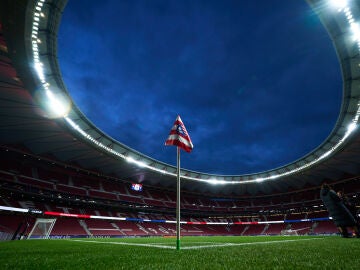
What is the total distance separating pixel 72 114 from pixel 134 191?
1274 inches

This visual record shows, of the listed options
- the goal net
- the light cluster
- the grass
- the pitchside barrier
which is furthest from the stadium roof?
the grass

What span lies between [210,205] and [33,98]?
5587cm

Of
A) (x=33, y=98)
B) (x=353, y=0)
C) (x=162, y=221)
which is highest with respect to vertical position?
(x=353, y=0)

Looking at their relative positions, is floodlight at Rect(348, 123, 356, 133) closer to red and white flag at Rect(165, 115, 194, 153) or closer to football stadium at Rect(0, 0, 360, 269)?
football stadium at Rect(0, 0, 360, 269)

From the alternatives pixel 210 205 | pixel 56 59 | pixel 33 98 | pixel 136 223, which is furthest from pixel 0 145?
pixel 210 205

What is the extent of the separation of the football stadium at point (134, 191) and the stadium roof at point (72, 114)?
115mm

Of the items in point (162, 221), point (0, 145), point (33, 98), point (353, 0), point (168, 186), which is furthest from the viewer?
point (168, 186)

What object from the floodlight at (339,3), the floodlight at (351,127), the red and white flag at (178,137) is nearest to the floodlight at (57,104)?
the red and white flag at (178,137)

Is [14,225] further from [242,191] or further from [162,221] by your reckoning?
[242,191]

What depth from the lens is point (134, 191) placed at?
178ft

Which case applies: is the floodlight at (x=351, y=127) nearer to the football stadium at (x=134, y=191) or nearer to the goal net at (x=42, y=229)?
the football stadium at (x=134, y=191)

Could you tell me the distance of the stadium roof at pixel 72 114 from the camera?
1538cm

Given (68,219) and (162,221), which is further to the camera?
(162,221)

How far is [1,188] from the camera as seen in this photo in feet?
94.0
